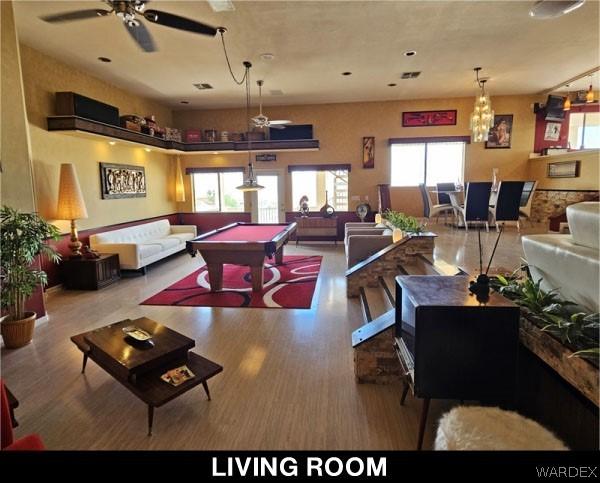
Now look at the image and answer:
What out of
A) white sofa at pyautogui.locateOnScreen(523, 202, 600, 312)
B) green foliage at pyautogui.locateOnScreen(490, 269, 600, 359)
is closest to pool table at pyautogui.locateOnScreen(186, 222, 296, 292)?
green foliage at pyautogui.locateOnScreen(490, 269, 600, 359)

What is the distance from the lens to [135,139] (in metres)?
6.64

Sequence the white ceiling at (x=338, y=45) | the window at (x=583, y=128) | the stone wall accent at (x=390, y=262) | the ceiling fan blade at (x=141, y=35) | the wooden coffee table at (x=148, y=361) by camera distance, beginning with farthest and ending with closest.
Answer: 1. the window at (x=583, y=128)
2. the stone wall accent at (x=390, y=262)
3. the white ceiling at (x=338, y=45)
4. the ceiling fan blade at (x=141, y=35)
5. the wooden coffee table at (x=148, y=361)

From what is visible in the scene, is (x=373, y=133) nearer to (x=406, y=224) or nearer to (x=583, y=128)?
(x=406, y=224)

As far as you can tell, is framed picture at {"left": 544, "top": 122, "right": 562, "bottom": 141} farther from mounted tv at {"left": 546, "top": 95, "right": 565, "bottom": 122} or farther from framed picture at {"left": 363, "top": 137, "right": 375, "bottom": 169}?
framed picture at {"left": 363, "top": 137, "right": 375, "bottom": 169}

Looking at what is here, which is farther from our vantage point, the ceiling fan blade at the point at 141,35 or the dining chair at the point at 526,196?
the dining chair at the point at 526,196

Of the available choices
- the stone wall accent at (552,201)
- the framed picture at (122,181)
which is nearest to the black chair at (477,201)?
the stone wall accent at (552,201)

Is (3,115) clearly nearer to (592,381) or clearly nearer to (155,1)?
(155,1)

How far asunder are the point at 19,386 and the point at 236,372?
1756 millimetres

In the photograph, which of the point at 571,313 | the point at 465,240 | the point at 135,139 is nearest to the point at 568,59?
the point at 465,240

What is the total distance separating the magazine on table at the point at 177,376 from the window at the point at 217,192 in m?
7.39

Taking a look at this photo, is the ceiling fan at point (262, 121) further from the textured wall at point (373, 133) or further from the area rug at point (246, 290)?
the area rug at point (246, 290)

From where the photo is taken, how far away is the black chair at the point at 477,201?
607cm

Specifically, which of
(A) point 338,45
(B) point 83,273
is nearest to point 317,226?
(A) point 338,45
